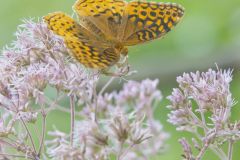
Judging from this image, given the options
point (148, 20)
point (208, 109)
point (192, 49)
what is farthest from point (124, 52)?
point (192, 49)

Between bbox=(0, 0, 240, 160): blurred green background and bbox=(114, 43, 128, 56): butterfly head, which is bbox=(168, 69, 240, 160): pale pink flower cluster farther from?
bbox=(0, 0, 240, 160): blurred green background

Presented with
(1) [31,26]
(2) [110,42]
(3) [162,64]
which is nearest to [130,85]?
(2) [110,42]

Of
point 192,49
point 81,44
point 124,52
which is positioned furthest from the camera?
point 192,49

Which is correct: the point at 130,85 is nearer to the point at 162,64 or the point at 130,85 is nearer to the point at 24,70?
the point at 24,70

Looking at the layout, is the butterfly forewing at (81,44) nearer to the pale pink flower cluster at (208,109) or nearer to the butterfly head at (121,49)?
the butterfly head at (121,49)

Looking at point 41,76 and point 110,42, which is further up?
point 110,42

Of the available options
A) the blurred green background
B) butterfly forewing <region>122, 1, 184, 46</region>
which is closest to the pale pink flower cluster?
butterfly forewing <region>122, 1, 184, 46</region>

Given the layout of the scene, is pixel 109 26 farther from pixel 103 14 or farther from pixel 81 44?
pixel 81 44

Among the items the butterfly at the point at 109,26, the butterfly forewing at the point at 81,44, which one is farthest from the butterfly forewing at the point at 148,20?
the butterfly forewing at the point at 81,44
